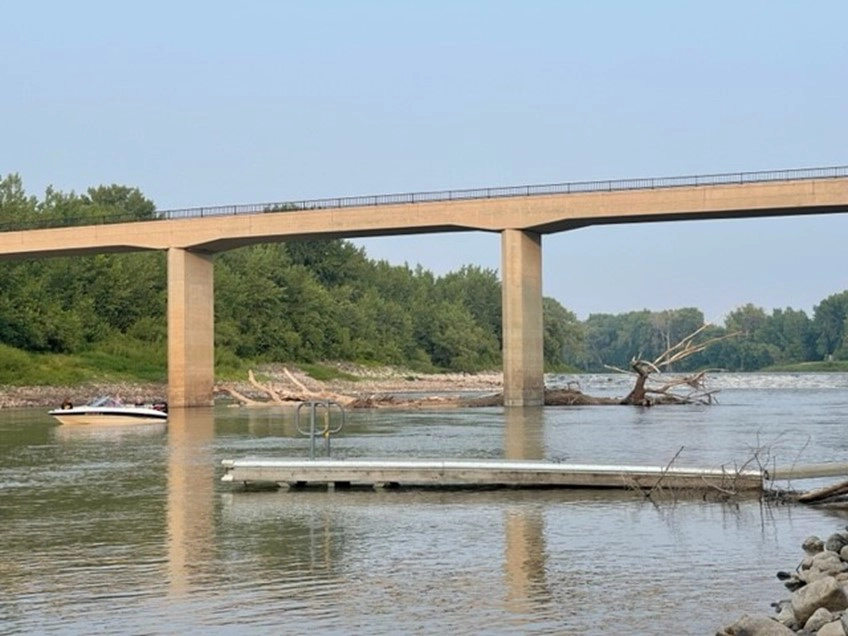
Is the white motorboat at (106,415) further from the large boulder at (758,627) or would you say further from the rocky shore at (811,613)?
the large boulder at (758,627)

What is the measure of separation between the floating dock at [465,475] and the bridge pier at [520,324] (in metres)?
36.5

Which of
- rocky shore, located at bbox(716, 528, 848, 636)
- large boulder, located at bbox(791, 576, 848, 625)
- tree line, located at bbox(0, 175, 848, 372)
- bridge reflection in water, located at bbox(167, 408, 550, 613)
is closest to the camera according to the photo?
rocky shore, located at bbox(716, 528, 848, 636)

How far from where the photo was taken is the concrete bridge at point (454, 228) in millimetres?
55844

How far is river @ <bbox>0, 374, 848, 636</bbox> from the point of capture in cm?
1254

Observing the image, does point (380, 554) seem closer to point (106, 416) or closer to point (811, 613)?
point (811, 613)

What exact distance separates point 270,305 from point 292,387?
18.2m

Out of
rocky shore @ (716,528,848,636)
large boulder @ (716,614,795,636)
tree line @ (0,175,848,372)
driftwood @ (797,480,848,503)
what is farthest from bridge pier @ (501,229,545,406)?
large boulder @ (716,614,795,636)

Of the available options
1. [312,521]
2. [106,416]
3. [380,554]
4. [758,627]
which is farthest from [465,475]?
[106,416]

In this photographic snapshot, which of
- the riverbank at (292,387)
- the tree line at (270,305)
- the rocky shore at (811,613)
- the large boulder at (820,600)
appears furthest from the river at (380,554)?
the tree line at (270,305)

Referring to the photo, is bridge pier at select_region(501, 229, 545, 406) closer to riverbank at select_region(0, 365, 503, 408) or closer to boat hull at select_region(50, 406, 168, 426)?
riverbank at select_region(0, 365, 503, 408)

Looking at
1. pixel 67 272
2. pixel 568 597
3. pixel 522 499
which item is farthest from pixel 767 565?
pixel 67 272

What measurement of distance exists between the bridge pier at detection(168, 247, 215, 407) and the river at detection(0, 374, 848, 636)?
3507cm

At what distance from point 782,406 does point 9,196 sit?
6558cm

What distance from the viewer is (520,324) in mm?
60156
